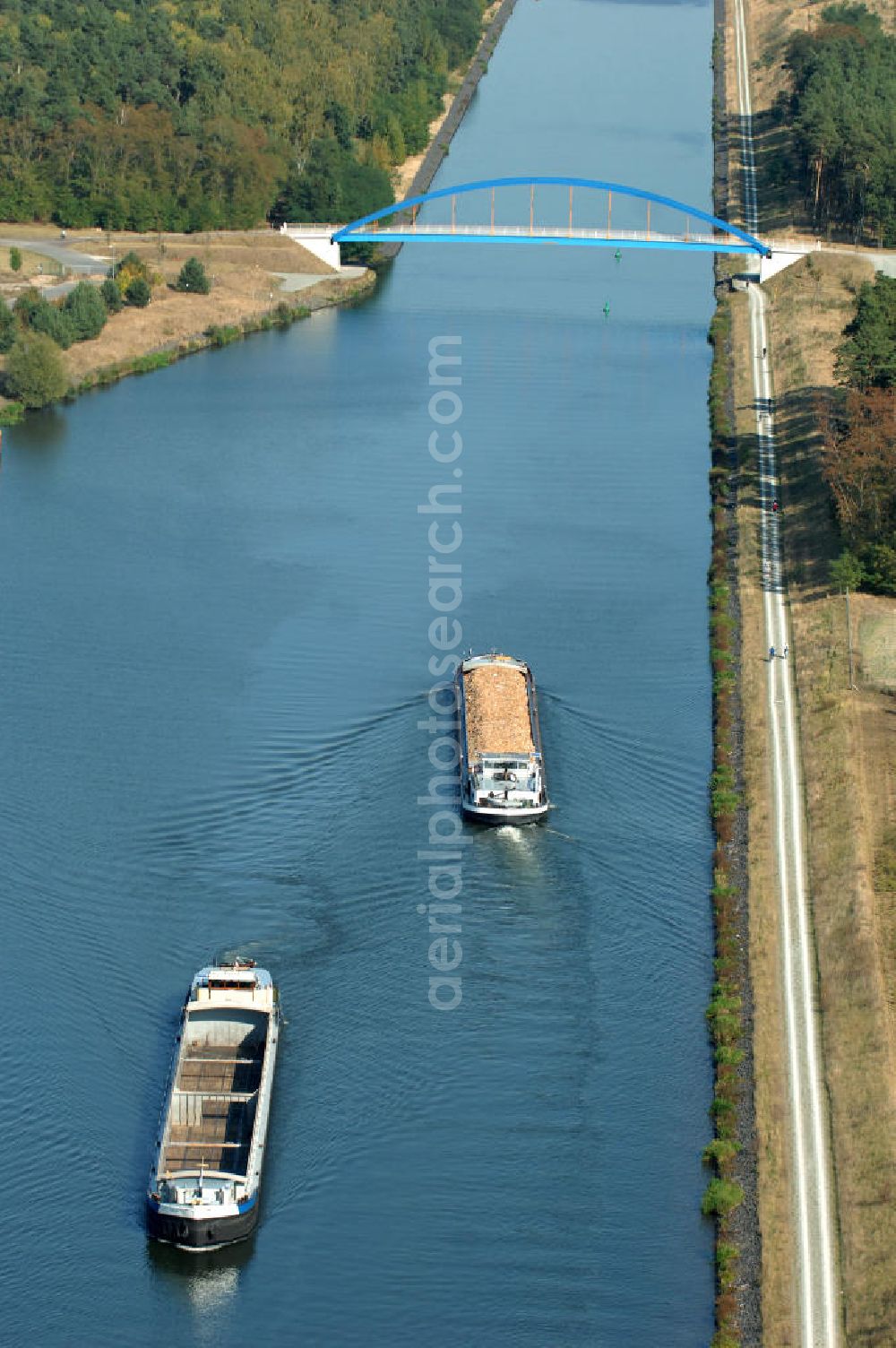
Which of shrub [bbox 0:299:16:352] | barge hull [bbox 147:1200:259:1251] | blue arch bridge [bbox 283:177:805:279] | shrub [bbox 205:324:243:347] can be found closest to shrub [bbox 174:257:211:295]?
shrub [bbox 205:324:243:347]

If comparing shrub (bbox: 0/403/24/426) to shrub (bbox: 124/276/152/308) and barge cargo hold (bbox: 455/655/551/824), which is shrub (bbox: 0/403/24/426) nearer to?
shrub (bbox: 124/276/152/308)

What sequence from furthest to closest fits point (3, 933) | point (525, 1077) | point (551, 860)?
point (551, 860)
point (3, 933)
point (525, 1077)

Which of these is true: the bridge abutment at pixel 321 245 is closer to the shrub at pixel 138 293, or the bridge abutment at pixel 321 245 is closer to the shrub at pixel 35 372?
the shrub at pixel 138 293

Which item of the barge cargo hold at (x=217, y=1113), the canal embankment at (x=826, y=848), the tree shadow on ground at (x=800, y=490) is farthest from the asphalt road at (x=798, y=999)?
the barge cargo hold at (x=217, y=1113)

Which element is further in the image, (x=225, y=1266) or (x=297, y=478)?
(x=297, y=478)

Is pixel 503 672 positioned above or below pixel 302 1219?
above

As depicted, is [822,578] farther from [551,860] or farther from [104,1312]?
[104,1312]

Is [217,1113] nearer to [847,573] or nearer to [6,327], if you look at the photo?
[847,573]

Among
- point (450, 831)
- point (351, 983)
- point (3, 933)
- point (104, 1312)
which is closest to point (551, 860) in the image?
point (450, 831)
